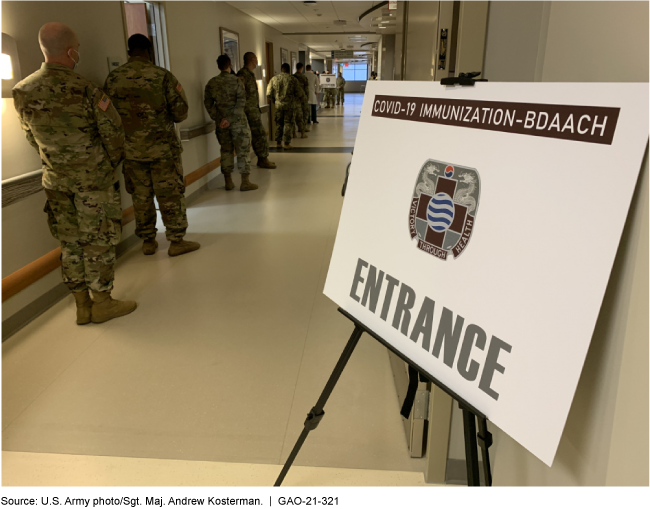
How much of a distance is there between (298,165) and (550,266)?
23.2 ft

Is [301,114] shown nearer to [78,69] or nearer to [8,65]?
[78,69]

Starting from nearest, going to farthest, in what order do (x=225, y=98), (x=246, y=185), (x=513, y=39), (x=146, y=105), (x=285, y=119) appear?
(x=513, y=39), (x=146, y=105), (x=225, y=98), (x=246, y=185), (x=285, y=119)

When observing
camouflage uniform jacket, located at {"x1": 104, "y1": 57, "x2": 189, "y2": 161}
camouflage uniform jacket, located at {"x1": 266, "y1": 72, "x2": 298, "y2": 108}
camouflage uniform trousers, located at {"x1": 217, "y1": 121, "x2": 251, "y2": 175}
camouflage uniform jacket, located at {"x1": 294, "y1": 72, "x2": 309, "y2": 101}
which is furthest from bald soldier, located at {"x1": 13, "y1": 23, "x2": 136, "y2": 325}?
camouflage uniform jacket, located at {"x1": 294, "y1": 72, "x2": 309, "y2": 101}

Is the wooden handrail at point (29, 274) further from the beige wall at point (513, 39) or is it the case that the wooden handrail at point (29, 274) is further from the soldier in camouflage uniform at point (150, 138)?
the beige wall at point (513, 39)

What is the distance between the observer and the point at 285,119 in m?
9.04

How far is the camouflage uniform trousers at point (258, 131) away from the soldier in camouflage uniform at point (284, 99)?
6.22 ft

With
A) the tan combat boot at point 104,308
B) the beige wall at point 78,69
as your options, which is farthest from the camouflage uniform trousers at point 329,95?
the tan combat boot at point 104,308

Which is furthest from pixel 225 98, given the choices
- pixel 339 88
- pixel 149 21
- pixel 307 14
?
pixel 339 88

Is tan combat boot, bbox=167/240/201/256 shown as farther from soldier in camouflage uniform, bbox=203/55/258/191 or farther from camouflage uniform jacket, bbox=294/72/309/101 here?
camouflage uniform jacket, bbox=294/72/309/101

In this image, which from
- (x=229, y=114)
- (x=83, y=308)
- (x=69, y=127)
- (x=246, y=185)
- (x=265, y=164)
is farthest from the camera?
(x=265, y=164)

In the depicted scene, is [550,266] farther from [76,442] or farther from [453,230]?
[76,442]

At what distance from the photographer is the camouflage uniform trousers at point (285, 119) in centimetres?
895

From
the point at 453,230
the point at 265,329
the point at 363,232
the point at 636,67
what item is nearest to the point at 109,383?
the point at 265,329

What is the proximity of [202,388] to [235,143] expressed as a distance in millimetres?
4226
